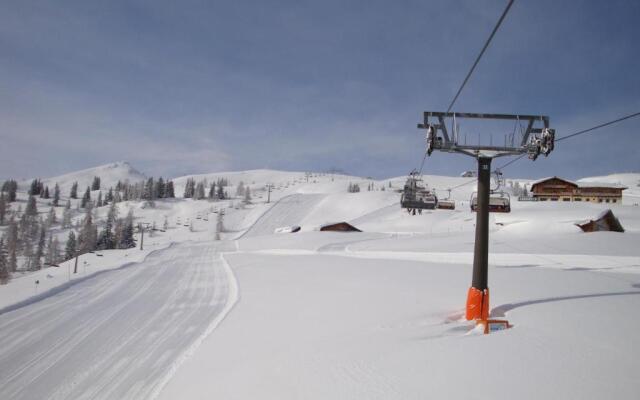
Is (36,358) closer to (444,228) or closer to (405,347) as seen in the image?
(405,347)

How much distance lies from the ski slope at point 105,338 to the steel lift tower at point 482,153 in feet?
23.2

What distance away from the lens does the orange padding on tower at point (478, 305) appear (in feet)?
25.5

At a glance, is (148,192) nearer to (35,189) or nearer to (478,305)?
(35,189)

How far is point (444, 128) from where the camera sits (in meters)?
8.91

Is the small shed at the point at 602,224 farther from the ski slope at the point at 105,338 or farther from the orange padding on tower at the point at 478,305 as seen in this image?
the ski slope at the point at 105,338

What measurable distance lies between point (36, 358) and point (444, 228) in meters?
66.9

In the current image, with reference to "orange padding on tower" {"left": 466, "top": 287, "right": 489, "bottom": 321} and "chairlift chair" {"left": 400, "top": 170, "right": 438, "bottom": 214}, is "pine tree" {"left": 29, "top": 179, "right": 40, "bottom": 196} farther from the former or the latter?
"orange padding on tower" {"left": 466, "top": 287, "right": 489, "bottom": 321}

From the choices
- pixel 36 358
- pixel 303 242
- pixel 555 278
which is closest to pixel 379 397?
pixel 36 358

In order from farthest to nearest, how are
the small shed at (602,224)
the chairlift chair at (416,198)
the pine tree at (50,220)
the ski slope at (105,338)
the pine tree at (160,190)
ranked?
the pine tree at (160,190) → the pine tree at (50,220) → the small shed at (602,224) → the chairlift chair at (416,198) → the ski slope at (105,338)

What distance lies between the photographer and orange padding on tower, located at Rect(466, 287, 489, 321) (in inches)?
306

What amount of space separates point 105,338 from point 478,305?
11026 millimetres

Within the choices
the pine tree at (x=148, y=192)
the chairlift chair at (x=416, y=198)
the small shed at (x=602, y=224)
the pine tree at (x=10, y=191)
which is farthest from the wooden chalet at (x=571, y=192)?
the pine tree at (x=10, y=191)

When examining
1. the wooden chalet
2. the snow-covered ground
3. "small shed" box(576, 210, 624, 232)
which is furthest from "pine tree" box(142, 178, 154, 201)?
"small shed" box(576, 210, 624, 232)

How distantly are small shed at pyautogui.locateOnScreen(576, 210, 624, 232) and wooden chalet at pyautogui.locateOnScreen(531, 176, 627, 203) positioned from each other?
43.5 meters
